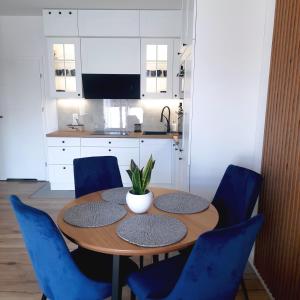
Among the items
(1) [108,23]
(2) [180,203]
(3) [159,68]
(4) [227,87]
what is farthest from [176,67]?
(2) [180,203]

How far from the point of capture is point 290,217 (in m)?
1.60

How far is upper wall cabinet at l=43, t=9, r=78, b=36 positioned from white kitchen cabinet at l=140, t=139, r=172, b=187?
5.84 ft

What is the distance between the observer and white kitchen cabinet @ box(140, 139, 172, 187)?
12.4 ft

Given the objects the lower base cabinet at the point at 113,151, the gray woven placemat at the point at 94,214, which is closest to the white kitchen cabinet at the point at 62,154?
the lower base cabinet at the point at 113,151

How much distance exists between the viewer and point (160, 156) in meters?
3.82

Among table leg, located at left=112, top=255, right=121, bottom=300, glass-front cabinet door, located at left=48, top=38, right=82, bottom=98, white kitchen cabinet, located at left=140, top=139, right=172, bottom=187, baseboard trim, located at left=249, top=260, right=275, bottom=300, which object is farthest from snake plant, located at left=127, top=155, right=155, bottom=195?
glass-front cabinet door, located at left=48, top=38, right=82, bottom=98

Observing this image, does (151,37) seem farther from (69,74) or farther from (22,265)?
(22,265)

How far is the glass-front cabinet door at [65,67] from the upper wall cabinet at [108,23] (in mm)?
236

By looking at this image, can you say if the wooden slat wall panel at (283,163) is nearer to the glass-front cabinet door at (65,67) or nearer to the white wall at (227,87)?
the white wall at (227,87)

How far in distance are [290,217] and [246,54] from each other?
1232 millimetres

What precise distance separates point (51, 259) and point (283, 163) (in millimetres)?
1402

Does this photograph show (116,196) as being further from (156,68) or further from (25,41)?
(25,41)

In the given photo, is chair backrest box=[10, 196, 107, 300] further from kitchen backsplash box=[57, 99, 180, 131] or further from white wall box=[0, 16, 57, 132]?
white wall box=[0, 16, 57, 132]

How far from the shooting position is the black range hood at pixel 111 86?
3.81 m
